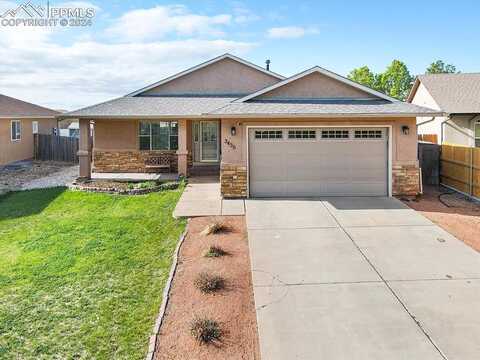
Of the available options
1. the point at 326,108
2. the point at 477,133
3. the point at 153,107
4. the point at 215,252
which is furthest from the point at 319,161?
the point at 477,133

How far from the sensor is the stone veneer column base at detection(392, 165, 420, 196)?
13016mm

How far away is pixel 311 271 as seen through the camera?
7.23 meters

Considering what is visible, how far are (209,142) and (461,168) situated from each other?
405 inches

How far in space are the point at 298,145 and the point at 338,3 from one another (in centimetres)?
541

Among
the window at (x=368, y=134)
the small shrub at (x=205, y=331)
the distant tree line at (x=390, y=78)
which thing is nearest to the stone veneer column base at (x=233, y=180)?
the window at (x=368, y=134)

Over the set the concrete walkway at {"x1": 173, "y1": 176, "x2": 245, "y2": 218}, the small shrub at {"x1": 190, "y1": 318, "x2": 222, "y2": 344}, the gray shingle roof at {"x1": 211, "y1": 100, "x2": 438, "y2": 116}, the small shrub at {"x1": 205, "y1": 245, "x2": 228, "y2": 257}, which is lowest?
the small shrub at {"x1": 190, "y1": 318, "x2": 222, "y2": 344}

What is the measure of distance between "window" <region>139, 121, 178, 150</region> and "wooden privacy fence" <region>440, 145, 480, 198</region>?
36.6 ft

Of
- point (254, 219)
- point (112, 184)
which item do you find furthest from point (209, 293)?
point (112, 184)

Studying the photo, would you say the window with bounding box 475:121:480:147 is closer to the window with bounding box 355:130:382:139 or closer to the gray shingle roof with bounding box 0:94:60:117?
the window with bounding box 355:130:382:139

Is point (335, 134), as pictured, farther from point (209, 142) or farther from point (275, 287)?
point (275, 287)

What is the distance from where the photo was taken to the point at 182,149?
16.8 meters

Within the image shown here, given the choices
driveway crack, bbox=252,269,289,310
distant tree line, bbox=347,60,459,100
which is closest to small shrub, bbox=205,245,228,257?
driveway crack, bbox=252,269,289,310

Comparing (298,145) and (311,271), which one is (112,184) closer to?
(298,145)

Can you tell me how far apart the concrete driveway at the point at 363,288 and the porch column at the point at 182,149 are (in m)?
6.84
